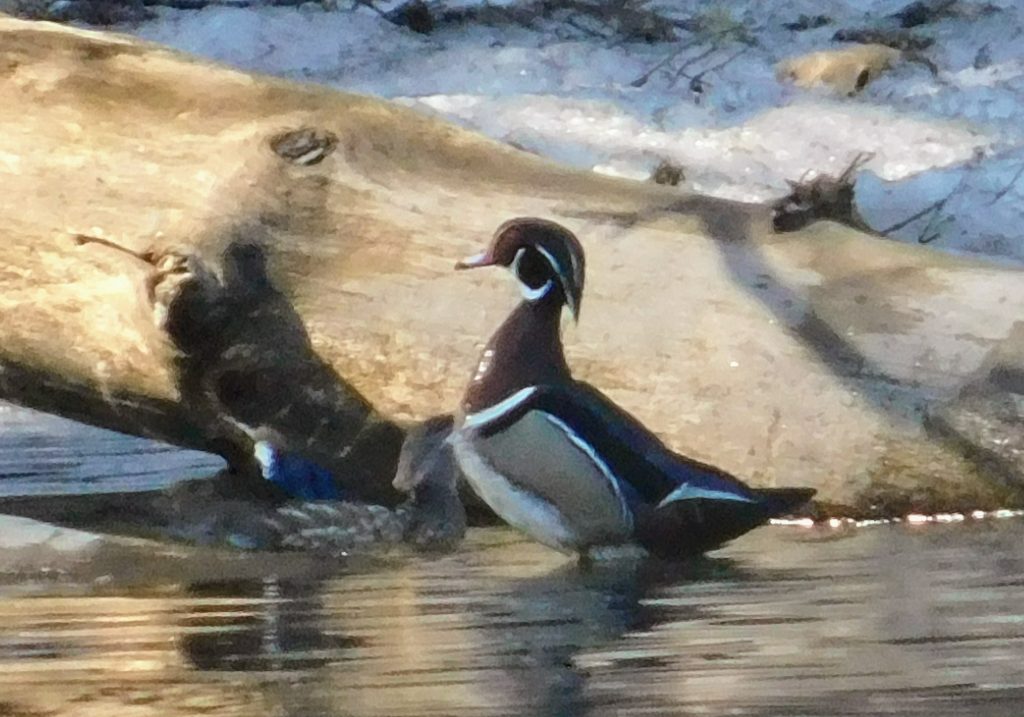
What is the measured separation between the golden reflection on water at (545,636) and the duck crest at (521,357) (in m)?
0.25

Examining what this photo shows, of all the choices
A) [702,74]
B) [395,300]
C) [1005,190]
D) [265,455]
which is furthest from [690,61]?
[265,455]

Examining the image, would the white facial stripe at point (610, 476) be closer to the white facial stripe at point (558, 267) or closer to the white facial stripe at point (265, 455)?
the white facial stripe at point (558, 267)

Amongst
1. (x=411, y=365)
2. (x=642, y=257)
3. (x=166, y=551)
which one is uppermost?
(x=642, y=257)

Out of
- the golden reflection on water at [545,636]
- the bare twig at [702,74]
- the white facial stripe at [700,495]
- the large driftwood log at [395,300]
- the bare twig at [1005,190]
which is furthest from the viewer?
the bare twig at [702,74]

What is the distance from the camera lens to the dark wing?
2410 millimetres

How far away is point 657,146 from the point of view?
429cm

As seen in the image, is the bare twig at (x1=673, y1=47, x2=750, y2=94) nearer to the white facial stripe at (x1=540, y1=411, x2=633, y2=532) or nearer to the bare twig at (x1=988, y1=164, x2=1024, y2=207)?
the bare twig at (x1=988, y1=164, x2=1024, y2=207)

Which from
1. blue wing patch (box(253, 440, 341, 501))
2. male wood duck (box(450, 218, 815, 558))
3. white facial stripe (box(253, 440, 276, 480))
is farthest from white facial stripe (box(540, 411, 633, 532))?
white facial stripe (box(253, 440, 276, 480))

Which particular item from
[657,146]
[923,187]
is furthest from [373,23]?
[923,187]

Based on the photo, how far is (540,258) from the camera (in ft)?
8.36

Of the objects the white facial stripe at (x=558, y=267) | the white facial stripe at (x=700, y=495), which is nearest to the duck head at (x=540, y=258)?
the white facial stripe at (x=558, y=267)

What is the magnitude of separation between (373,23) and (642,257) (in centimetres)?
232

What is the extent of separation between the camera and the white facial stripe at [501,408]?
2.47m

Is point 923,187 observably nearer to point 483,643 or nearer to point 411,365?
point 411,365
